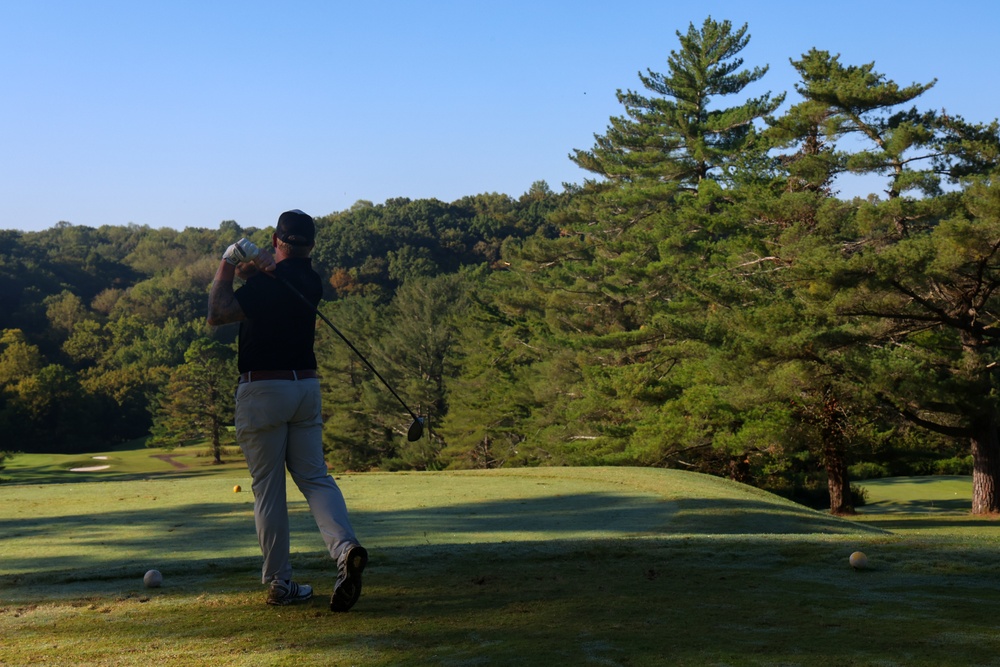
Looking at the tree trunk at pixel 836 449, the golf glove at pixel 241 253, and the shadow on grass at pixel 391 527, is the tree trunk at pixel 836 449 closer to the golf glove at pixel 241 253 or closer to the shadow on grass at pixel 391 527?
the shadow on grass at pixel 391 527

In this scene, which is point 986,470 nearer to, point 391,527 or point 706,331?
point 706,331

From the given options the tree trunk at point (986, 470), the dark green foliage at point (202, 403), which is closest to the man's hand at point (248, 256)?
the tree trunk at point (986, 470)

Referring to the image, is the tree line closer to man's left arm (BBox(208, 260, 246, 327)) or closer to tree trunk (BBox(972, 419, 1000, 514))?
tree trunk (BBox(972, 419, 1000, 514))

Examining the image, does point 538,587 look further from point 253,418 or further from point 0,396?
point 0,396

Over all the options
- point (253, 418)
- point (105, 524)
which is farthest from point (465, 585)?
point (105, 524)

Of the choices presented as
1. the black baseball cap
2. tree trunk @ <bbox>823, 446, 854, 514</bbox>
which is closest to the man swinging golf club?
the black baseball cap

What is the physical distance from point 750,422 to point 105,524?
19975 mm

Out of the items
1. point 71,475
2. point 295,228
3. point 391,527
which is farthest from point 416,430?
point 71,475

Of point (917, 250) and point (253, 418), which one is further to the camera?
point (917, 250)

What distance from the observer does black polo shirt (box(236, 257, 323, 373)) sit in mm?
5305

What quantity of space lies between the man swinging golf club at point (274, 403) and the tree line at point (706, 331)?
55.3 feet

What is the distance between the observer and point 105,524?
939 centimetres

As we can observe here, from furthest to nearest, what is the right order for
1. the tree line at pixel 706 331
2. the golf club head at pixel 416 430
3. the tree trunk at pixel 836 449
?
the tree trunk at pixel 836 449 → the tree line at pixel 706 331 → the golf club head at pixel 416 430

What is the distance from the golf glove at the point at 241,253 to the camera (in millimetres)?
5254
